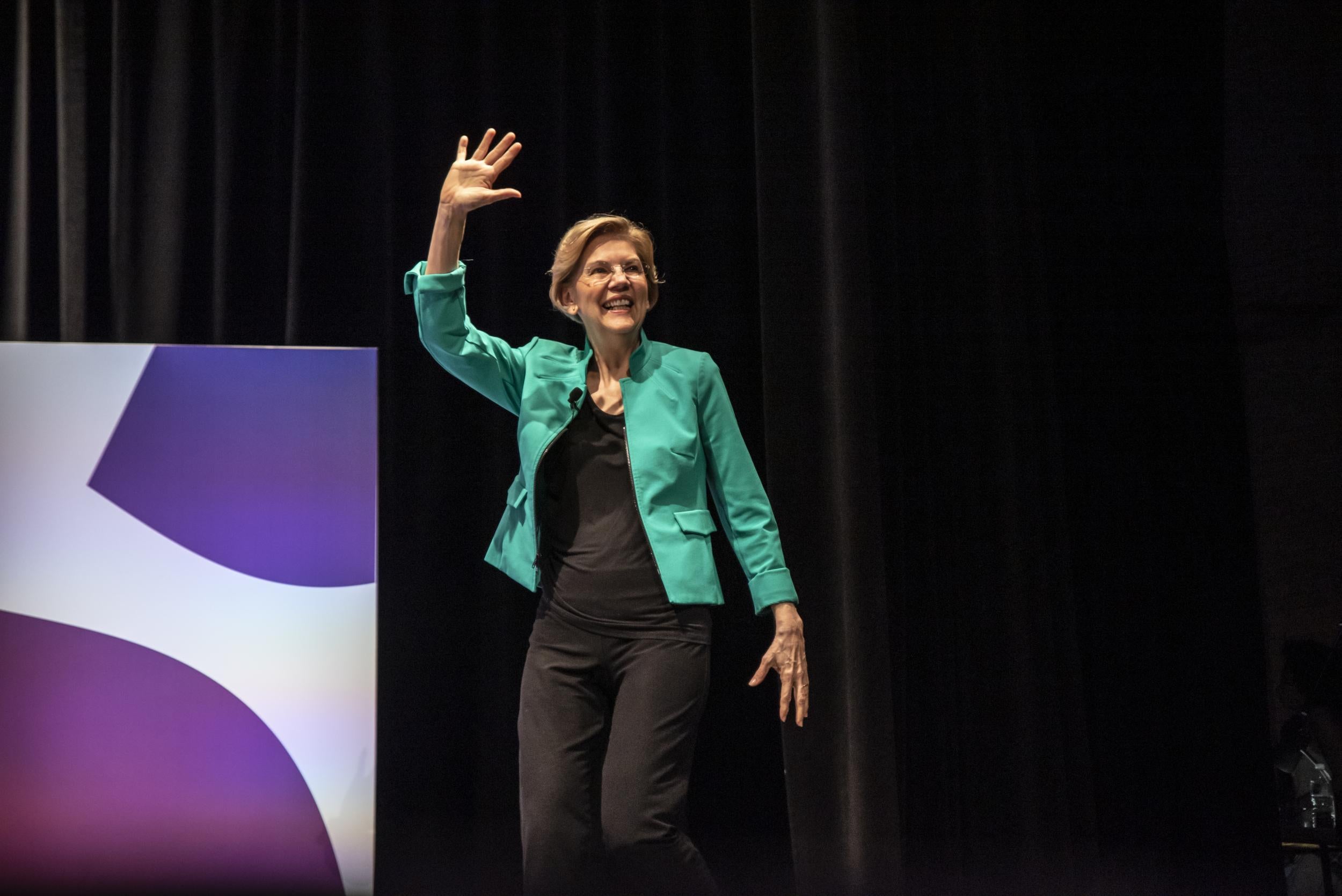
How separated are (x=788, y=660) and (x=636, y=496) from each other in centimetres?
41

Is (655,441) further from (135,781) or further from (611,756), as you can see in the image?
(135,781)

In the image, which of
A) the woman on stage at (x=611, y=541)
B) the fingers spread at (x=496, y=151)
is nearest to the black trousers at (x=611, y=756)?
the woman on stage at (x=611, y=541)

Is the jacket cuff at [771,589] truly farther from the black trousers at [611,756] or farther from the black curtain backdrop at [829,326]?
the black curtain backdrop at [829,326]

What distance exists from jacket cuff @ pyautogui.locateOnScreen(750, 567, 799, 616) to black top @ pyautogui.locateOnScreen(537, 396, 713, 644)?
4.3 inches

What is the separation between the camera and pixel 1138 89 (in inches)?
127

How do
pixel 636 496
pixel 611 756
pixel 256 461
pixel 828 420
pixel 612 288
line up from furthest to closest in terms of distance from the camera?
pixel 828 420
pixel 256 461
pixel 612 288
pixel 636 496
pixel 611 756

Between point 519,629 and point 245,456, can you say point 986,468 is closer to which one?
point 519,629

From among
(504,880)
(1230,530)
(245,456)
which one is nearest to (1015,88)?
(1230,530)

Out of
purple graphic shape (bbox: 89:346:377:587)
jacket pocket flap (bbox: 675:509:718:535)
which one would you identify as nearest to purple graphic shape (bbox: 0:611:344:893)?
purple graphic shape (bbox: 89:346:377:587)

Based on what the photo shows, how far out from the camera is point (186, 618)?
7.97 ft

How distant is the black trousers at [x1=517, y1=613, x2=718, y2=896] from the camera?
6.28 ft

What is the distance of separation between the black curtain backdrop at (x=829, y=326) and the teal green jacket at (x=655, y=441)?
0.82m

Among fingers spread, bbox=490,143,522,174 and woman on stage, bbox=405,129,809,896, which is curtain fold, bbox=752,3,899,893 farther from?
fingers spread, bbox=490,143,522,174

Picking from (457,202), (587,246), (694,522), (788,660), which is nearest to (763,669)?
(788,660)
